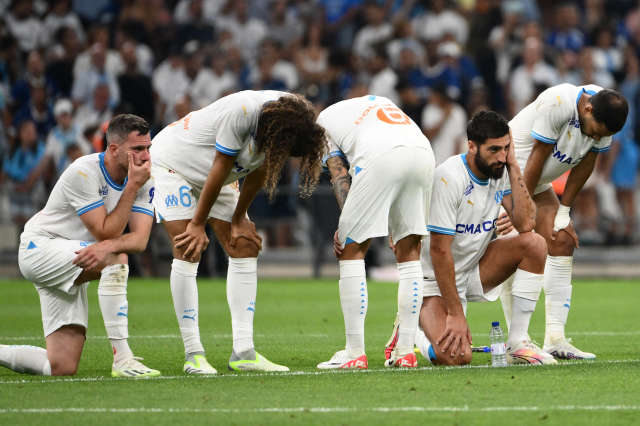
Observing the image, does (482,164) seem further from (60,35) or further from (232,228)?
(60,35)

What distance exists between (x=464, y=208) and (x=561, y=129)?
46.0 inches

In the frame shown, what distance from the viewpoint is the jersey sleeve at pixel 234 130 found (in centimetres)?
684

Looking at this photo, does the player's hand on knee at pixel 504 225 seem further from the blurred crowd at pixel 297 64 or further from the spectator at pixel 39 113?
the spectator at pixel 39 113

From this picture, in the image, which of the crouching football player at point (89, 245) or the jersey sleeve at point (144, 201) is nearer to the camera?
the crouching football player at point (89, 245)

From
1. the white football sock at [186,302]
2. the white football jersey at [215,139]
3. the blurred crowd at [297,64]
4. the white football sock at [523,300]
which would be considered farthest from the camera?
the blurred crowd at [297,64]

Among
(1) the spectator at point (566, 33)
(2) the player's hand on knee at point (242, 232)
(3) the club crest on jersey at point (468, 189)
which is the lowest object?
(2) the player's hand on knee at point (242, 232)

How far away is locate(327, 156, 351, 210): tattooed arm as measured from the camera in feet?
24.1

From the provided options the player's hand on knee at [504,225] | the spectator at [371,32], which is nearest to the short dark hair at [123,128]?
the player's hand on knee at [504,225]

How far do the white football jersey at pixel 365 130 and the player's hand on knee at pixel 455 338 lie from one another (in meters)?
1.20

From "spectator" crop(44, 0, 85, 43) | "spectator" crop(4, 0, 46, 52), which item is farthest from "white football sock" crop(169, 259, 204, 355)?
"spectator" crop(4, 0, 46, 52)

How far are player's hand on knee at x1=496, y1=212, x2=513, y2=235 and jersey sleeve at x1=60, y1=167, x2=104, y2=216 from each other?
3043mm

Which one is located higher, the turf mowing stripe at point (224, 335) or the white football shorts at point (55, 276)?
the white football shorts at point (55, 276)

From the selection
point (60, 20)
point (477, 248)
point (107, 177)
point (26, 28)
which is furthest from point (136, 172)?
point (26, 28)

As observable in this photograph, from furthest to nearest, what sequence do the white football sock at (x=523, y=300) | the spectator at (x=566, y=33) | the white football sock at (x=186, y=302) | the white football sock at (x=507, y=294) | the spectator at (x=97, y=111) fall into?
the spectator at (x=566, y=33) < the spectator at (x=97, y=111) < the white football sock at (x=507, y=294) < the white football sock at (x=523, y=300) < the white football sock at (x=186, y=302)
